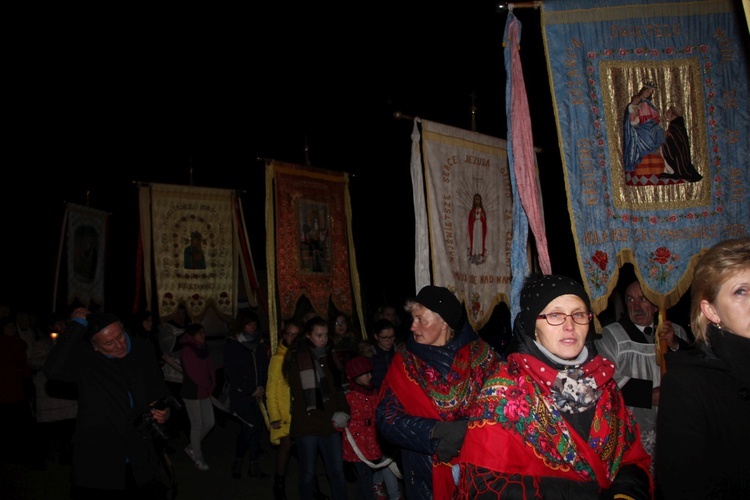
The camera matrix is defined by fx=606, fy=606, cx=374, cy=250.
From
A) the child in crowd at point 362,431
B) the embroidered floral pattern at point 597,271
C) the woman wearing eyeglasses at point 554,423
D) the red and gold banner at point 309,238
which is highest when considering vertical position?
the red and gold banner at point 309,238

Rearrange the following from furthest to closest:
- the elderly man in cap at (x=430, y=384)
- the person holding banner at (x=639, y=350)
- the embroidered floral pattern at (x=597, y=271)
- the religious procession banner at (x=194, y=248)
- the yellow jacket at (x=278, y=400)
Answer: the religious procession banner at (x=194, y=248) → the yellow jacket at (x=278, y=400) → the person holding banner at (x=639, y=350) → the embroidered floral pattern at (x=597, y=271) → the elderly man in cap at (x=430, y=384)

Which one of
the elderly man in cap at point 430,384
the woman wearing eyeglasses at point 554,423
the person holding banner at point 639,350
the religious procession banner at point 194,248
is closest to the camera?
the woman wearing eyeglasses at point 554,423

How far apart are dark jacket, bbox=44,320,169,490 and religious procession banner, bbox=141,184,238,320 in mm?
5336

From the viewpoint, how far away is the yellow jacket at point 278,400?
6.33 metres

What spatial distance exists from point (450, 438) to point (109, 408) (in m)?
2.49

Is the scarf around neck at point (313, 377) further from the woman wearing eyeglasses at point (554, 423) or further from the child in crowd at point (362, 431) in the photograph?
the woman wearing eyeglasses at point (554, 423)

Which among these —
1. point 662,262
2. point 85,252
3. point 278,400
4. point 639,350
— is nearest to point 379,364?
point 278,400

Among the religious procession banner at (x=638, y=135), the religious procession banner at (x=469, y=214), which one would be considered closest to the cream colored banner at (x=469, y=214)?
the religious procession banner at (x=469, y=214)

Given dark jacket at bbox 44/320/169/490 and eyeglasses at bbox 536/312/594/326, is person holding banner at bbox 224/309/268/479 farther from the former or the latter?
eyeglasses at bbox 536/312/594/326

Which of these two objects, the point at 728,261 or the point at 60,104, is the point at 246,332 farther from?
the point at 728,261

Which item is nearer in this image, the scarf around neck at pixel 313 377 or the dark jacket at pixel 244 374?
the scarf around neck at pixel 313 377

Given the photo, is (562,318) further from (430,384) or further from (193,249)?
(193,249)

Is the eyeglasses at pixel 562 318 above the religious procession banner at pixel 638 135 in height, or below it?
below

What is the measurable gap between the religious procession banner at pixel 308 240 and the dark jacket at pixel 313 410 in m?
1.58
